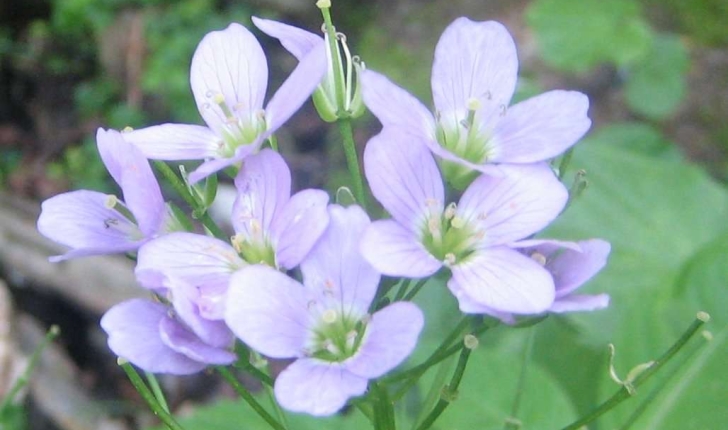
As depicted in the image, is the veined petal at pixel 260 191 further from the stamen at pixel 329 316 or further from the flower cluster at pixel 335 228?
the stamen at pixel 329 316

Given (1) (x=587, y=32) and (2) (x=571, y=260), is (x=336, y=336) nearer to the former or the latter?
(2) (x=571, y=260)

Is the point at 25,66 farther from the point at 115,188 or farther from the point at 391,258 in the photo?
the point at 391,258

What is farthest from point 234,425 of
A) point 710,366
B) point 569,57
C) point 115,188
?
point 569,57

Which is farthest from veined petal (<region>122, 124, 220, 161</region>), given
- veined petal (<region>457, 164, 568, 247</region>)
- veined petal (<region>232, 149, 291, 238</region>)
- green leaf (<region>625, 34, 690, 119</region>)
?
green leaf (<region>625, 34, 690, 119</region>)

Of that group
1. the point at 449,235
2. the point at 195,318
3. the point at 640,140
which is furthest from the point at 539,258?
the point at 640,140

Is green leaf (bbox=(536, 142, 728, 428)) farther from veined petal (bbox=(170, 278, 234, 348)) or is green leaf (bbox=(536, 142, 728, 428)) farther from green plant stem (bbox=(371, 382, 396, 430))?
veined petal (bbox=(170, 278, 234, 348))

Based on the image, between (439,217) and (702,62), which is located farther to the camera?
(702,62)
